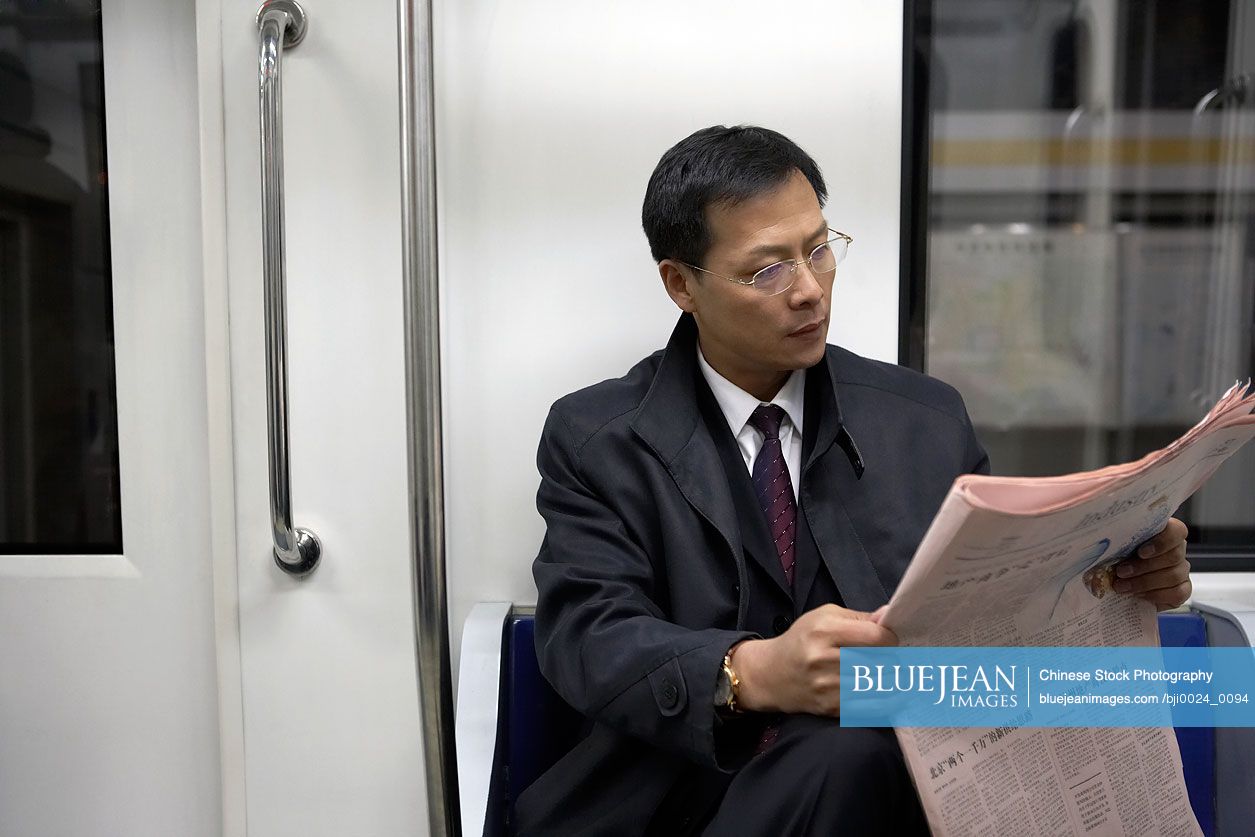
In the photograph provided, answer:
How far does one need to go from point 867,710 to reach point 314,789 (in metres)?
1.04

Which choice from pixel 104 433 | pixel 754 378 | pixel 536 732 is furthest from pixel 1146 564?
pixel 104 433

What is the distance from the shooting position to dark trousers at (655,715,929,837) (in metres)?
1.00

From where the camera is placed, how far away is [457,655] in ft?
5.48

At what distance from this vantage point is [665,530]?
129cm

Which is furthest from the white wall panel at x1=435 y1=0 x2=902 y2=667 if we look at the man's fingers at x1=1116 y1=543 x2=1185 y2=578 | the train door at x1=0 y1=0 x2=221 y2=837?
the man's fingers at x1=1116 y1=543 x2=1185 y2=578

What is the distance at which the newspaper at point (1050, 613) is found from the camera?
835mm

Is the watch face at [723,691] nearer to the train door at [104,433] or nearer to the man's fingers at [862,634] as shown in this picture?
the man's fingers at [862,634]

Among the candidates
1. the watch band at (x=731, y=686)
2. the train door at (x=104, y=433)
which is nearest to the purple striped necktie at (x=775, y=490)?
the watch band at (x=731, y=686)

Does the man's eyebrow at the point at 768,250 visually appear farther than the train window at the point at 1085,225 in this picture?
No

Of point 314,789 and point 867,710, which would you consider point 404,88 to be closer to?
point 867,710

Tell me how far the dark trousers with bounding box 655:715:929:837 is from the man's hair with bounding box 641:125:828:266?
63 cm

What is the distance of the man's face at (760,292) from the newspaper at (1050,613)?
0.44 m

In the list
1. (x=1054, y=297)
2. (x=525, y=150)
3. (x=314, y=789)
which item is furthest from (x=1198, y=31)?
(x=314, y=789)

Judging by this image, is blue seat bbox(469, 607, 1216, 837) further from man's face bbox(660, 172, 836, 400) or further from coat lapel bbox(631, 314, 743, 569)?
man's face bbox(660, 172, 836, 400)
